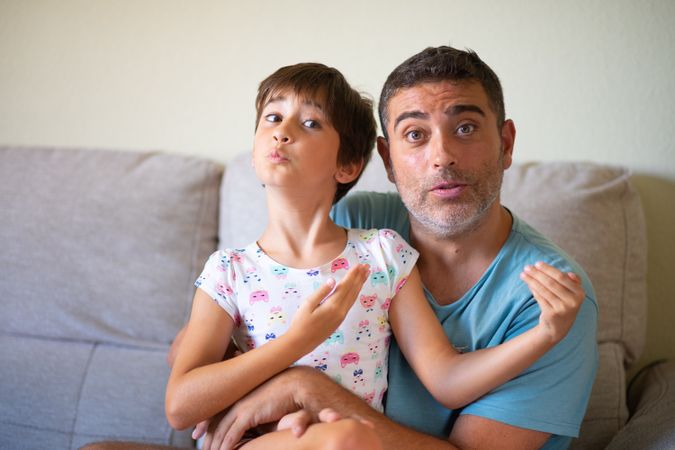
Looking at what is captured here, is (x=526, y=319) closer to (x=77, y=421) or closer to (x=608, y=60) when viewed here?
(x=608, y=60)

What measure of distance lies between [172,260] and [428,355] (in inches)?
37.7

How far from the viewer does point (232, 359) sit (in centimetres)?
114

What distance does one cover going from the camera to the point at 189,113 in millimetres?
2176

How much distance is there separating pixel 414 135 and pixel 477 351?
473mm

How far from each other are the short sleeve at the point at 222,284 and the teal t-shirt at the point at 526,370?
1.20ft

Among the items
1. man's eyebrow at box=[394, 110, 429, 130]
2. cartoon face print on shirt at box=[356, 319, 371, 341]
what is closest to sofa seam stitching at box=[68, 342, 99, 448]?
cartoon face print on shirt at box=[356, 319, 371, 341]

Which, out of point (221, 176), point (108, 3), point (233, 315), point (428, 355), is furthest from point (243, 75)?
point (428, 355)

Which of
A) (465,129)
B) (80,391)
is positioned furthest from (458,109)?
(80,391)

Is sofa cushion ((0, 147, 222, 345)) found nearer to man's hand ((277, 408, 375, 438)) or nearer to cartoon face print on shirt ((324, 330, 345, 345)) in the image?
cartoon face print on shirt ((324, 330, 345, 345))

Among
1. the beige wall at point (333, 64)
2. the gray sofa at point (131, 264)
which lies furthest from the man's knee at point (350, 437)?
the beige wall at point (333, 64)

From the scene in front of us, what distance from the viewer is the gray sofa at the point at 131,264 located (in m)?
1.68

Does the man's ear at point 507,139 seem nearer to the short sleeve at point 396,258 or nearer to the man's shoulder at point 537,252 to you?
the man's shoulder at point 537,252

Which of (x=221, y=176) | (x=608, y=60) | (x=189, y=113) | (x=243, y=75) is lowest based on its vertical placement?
(x=221, y=176)

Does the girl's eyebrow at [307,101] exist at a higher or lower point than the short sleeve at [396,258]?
higher
